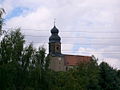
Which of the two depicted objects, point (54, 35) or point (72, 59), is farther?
point (72, 59)

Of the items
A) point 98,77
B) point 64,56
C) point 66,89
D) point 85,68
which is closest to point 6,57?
point 66,89

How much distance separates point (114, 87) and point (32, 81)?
24.1 meters

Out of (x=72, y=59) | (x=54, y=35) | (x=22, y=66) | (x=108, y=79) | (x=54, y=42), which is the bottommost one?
(x=108, y=79)

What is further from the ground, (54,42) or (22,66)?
(54,42)

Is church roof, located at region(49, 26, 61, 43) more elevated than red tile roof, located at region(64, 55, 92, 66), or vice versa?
church roof, located at region(49, 26, 61, 43)

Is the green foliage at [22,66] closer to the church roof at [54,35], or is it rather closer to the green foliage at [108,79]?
the green foliage at [108,79]

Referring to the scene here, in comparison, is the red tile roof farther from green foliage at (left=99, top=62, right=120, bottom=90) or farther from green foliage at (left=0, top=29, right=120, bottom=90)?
green foliage at (left=0, top=29, right=120, bottom=90)

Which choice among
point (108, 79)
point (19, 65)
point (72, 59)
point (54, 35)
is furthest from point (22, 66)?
point (72, 59)

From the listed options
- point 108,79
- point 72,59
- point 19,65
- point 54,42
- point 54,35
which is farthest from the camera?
point 72,59

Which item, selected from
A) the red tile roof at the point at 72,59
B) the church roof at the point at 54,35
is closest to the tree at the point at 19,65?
the church roof at the point at 54,35

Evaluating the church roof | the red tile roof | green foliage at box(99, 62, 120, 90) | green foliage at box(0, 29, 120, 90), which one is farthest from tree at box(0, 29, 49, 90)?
the red tile roof

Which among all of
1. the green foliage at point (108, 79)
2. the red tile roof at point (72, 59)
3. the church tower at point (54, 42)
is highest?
the church tower at point (54, 42)

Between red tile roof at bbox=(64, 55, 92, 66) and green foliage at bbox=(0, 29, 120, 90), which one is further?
red tile roof at bbox=(64, 55, 92, 66)

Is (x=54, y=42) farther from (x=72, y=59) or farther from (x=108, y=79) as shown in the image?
(x=108, y=79)
